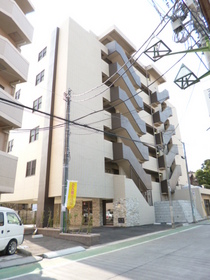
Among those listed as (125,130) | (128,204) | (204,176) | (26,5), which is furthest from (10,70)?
(204,176)

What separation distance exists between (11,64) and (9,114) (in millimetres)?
3475

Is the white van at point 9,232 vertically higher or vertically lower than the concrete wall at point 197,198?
lower

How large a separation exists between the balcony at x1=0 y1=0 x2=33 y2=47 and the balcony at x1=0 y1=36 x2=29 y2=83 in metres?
1.89

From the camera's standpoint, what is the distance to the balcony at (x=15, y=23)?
14.1 meters

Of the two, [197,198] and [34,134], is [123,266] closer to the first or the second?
[34,134]

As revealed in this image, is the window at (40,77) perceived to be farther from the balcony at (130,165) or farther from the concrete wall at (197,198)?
the concrete wall at (197,198)

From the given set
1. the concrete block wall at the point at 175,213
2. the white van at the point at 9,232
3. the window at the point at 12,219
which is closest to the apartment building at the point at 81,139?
the concrete block wall at the point at 175,213

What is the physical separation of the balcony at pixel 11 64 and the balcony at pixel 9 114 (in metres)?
2.02

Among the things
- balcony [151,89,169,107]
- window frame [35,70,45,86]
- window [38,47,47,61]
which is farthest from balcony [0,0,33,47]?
balcony [151,89,169,107]

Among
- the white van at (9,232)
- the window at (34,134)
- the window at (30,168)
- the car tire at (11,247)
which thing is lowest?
the car tire at (11,247)

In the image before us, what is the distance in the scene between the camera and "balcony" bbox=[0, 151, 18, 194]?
12523 mm

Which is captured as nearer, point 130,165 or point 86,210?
point 86,210

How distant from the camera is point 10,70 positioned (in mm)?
14484

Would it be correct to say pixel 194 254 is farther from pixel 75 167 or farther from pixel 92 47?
pixel 92 47
